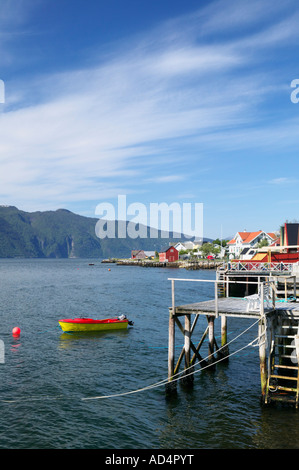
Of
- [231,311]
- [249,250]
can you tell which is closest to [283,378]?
[231,311]

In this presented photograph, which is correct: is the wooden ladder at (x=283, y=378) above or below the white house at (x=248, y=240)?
below

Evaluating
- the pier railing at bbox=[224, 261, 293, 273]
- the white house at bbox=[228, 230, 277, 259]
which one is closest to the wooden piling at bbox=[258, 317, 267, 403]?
the pier railing at bbox=[224, 261, 293, 273]

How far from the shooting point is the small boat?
33.6 meters

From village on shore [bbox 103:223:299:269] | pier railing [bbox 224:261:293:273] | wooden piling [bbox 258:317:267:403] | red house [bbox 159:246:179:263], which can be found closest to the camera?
wooden piling [bbox 258:317:267:403]

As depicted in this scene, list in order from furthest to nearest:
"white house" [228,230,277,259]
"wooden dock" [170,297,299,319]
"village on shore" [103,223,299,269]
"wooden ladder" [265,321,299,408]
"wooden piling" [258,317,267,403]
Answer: "white house" [228,230,277,259], "village on shore" [103,223,299,269], "wooden dock" [170,297,299,319], "wooden ladder" [265,321,299,408], "wooden piling" [258,317,267,403]

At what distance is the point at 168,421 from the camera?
16.4 meters

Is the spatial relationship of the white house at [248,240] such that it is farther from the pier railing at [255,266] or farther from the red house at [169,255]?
the pier railing at [255,266]

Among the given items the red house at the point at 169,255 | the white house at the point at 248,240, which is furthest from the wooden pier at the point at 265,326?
the red house at the point at 169,255

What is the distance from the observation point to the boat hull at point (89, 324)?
110 ft

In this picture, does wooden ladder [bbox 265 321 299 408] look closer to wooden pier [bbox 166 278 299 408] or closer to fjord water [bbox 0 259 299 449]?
wooden pier [bbox 166 278 299 408]

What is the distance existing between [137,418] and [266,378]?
5.79m

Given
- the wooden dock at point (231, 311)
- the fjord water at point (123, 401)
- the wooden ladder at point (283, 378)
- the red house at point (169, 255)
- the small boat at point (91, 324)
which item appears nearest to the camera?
the fjord water at point (123, 401)
